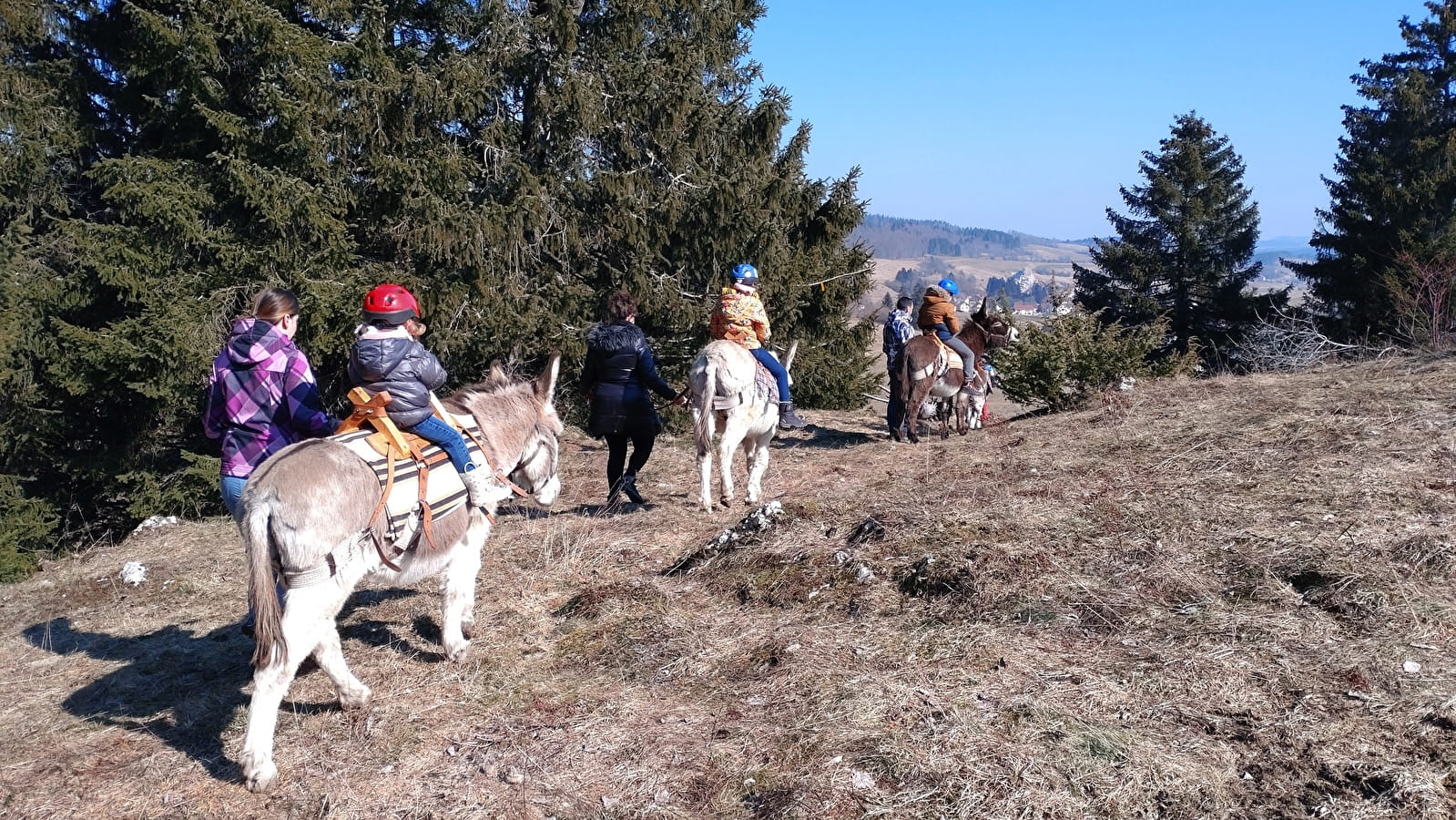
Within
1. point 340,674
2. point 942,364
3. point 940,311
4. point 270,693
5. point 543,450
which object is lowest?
point 340,674

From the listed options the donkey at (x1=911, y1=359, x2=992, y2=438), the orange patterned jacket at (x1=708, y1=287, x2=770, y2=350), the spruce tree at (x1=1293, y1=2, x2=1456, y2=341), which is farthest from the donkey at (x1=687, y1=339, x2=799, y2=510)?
the spruce tree at (x1=1293, y1=2, x2=1456, y2=341)

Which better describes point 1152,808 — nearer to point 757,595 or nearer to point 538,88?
point 757,595

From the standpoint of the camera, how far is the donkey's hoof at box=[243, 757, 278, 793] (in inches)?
Result: 160

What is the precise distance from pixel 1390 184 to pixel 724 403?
2873cm

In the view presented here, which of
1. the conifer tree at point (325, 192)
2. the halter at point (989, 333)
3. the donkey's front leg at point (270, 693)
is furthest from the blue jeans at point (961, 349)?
the donkey's front leg at point (270, 693)

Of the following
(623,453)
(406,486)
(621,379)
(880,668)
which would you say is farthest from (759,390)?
(406,486)

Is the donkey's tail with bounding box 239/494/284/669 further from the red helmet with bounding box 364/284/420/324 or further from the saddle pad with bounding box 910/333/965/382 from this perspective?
the saddle pad with bounding box 910/333/965/382

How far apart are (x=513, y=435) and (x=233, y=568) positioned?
4.26 m

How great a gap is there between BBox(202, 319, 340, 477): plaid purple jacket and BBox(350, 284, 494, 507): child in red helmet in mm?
546

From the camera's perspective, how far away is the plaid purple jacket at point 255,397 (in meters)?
5.11

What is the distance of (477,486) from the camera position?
16.9 ft

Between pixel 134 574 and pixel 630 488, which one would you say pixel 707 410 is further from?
pixel 134 574

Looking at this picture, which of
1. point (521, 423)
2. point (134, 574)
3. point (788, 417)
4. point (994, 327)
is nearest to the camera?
point (521, 423)

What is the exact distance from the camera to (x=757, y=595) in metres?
5.89
